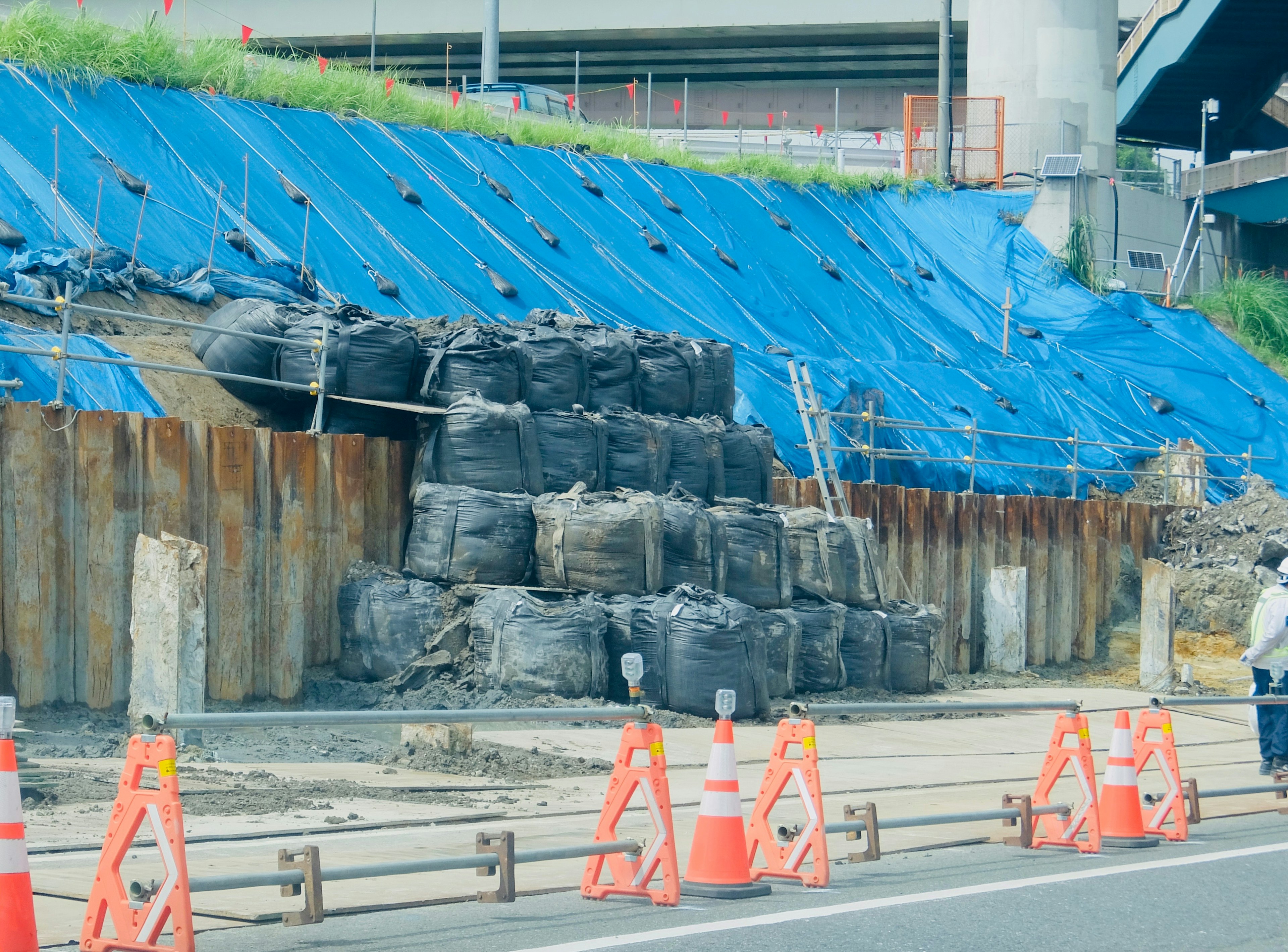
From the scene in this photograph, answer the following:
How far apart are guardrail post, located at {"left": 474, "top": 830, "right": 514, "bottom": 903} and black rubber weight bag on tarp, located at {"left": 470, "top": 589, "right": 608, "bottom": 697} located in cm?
593

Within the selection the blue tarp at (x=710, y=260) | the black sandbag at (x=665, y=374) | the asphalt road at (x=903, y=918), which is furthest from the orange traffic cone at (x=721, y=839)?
the blue tarp at (x=710, y=260)

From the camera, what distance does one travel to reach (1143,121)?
44906mm

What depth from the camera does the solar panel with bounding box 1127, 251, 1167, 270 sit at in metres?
36.2

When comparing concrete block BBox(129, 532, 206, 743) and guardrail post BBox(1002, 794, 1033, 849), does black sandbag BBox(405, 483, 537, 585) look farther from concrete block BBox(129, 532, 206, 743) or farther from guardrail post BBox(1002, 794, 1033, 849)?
guardrail post BBox(1002, 794, 1033, 849)

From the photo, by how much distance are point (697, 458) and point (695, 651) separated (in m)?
3.09

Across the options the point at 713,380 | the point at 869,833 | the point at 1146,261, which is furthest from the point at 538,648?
the point at 1146,261

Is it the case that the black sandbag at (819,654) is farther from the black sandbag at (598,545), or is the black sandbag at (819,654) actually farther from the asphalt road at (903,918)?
the asphalt road at (903,918)

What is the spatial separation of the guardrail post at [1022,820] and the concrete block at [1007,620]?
11.9m

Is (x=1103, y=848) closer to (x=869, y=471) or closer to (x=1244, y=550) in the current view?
(x=869, y=471)

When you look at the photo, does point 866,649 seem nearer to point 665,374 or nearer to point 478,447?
point 665,374

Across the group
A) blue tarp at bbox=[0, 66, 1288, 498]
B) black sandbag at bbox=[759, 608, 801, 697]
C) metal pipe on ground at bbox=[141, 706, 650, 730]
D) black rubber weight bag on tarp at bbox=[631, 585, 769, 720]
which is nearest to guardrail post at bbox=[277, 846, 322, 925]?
metal pipe on ground at bbox=[141, 706, 650, 730]

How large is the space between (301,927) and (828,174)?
2828cm

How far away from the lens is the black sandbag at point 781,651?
49.4 ft

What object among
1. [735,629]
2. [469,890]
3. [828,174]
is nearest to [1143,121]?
[828,174]
